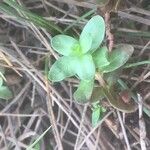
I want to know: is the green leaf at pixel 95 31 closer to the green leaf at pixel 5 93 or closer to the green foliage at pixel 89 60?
the green foliage at pixel 89 60

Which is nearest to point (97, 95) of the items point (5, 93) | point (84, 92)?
point (84, 92)

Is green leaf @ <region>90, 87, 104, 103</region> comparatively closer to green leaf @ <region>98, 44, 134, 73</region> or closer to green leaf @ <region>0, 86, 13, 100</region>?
green leaf @ <region>98, 44, 134, 73</region>

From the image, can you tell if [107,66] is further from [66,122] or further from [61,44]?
[66,122]

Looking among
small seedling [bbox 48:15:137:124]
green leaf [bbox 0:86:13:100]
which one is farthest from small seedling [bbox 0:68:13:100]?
small seedling [bbox 48:15:137:124]

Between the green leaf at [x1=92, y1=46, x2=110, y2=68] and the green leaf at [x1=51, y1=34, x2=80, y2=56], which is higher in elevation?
the green leaf at [x1=51, y1=34, x2=80, y2=56]

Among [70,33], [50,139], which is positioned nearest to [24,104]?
[50,139]

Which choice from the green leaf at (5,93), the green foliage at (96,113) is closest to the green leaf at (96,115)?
the green foliage at (96,113)

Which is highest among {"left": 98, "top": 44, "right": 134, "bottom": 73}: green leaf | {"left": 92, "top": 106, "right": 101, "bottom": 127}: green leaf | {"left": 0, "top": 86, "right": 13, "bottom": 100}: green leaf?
{"left": 98, "top": 44, "right": 134, "bottom": 73}: green leaf
